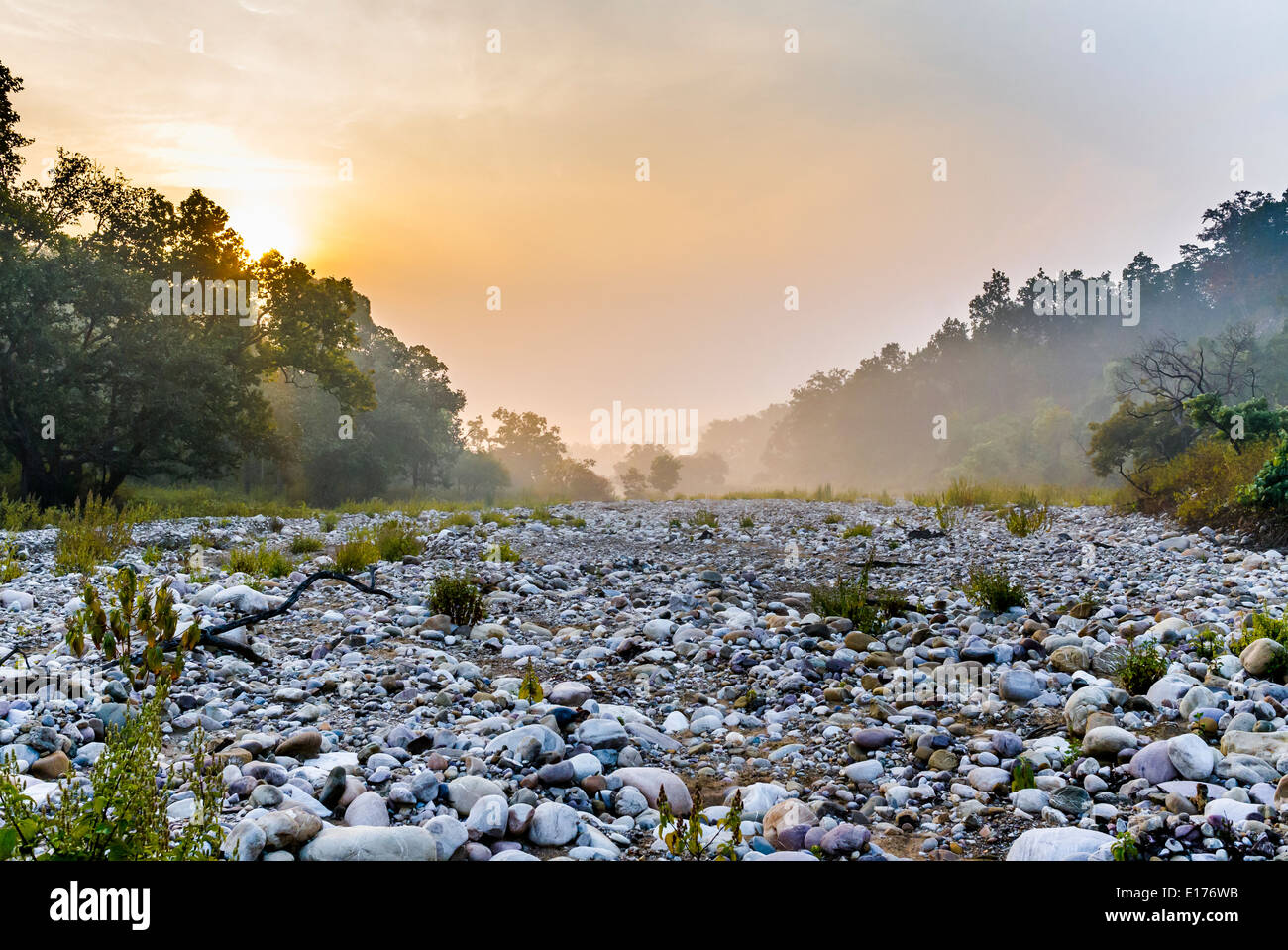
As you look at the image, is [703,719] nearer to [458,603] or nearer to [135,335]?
[458,603]

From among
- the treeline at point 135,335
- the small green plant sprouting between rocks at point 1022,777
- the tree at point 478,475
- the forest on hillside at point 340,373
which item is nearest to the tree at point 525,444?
the forest on hillside at point 340,373

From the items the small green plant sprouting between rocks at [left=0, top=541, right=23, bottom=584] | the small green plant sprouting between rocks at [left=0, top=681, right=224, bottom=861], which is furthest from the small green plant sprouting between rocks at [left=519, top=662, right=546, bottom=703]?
the small green plant sprouting between rocks at [left=0, top=541, right=23, bottom=584]

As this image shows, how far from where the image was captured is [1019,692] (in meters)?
5.53

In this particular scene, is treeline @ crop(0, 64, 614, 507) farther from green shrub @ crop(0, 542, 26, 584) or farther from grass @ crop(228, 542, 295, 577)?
grass @ crop(228, 542, 295, 577)

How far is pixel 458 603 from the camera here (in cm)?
775

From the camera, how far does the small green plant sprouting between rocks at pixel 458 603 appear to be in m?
7.71

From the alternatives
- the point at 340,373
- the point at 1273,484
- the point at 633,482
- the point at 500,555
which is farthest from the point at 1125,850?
the point at 633,482

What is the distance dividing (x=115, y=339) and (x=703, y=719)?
23.1 m

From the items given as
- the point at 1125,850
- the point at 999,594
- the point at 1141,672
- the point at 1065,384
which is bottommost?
the point at 1125,850

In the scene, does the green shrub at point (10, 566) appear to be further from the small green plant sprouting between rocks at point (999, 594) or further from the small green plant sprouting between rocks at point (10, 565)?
the small green plant sprouting between rocks at point (999, 594)

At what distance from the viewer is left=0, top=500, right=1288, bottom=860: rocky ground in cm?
357
